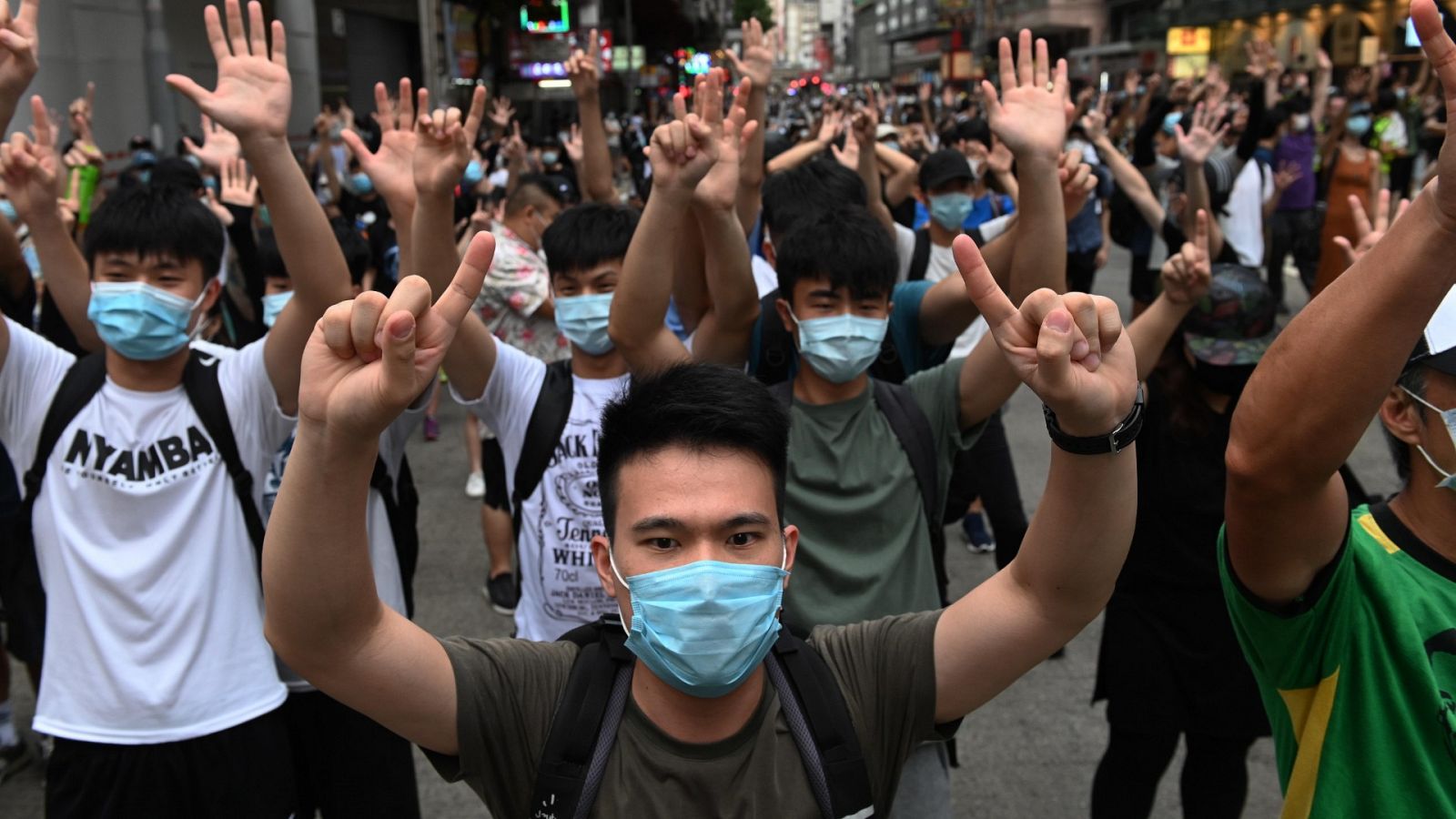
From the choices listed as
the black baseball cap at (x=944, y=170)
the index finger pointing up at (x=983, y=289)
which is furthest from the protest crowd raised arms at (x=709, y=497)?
the black baseball cap at (x=944, y=170)

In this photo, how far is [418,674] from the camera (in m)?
1.72

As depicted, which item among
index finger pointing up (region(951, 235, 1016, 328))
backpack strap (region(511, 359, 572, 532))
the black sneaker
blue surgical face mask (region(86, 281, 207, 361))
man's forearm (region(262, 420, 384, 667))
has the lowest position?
the black sneaker

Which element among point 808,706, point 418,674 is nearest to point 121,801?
point 418,674

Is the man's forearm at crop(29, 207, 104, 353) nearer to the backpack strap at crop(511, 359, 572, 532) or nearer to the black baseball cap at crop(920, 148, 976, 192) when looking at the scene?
the backpack strap at crop(511, 359, 572, 532)

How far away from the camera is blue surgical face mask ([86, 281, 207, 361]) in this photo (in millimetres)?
2734

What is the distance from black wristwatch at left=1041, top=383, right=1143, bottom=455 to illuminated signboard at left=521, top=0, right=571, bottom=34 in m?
30.7

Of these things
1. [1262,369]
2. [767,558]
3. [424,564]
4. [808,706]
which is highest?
[1262,369]

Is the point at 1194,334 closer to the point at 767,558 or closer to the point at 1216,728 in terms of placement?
the point at 1216,728

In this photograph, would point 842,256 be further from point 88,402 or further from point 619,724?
point 88,402

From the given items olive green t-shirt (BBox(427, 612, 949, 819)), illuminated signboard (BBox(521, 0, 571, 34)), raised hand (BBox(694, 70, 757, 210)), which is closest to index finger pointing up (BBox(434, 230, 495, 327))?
olive green t-shirt (BBox(427, 612, 949, 819))

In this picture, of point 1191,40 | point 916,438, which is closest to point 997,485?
point 916,438

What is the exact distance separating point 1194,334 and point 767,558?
185 cm

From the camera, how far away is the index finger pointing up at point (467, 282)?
1.59 meters

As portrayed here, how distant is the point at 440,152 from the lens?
297 centimetres
